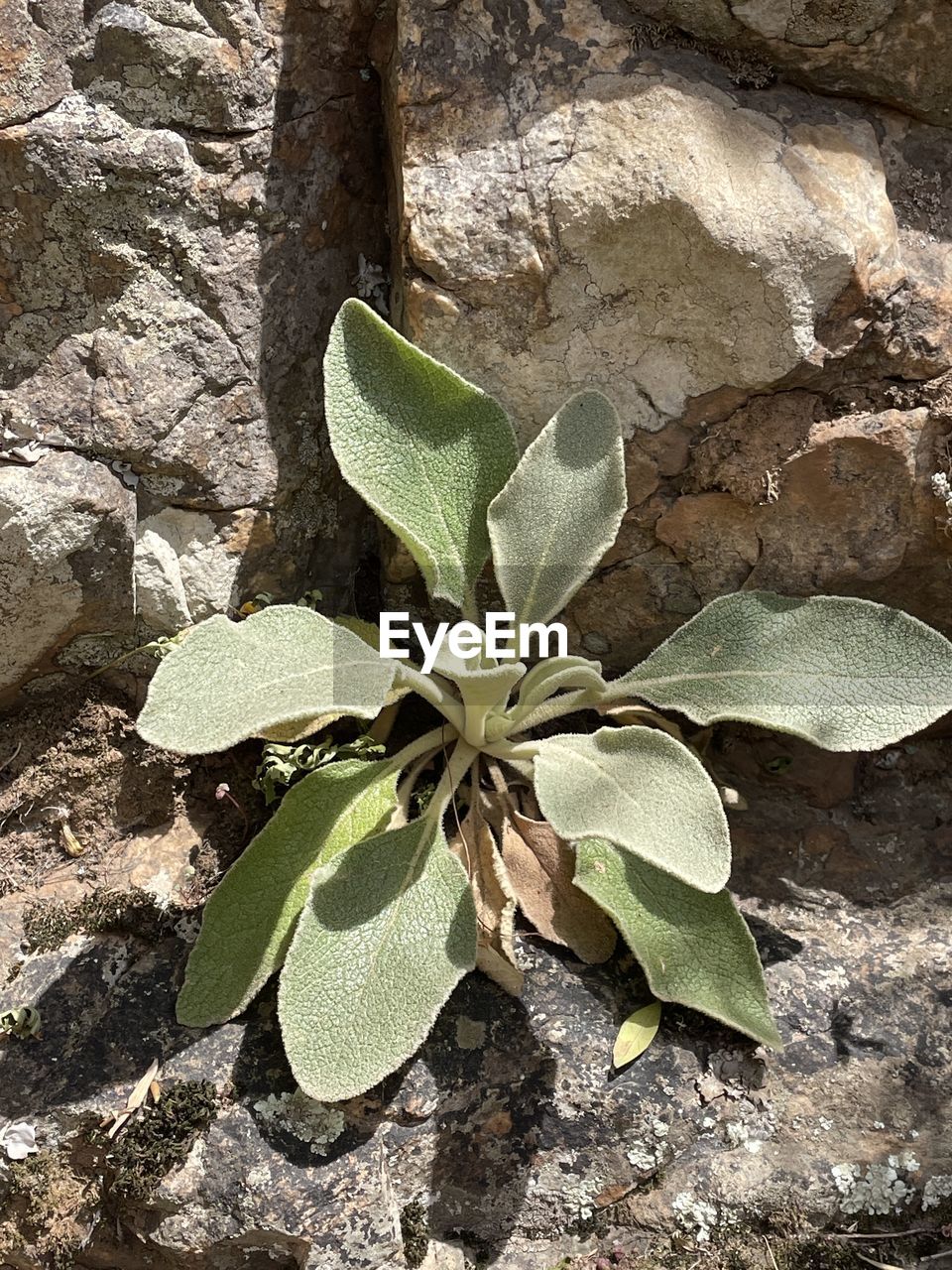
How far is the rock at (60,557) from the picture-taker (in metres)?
1.74

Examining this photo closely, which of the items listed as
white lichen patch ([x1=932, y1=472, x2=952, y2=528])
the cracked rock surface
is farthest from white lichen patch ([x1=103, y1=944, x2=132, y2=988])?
white lichen patch ([x1=932, y1=472, x2=952, y2=528])

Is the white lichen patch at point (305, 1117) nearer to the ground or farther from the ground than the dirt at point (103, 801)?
nearer to the ground

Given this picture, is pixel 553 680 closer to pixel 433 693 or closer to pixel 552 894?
pixel 433 693

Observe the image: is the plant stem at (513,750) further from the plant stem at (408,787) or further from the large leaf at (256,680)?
the large leaf at (256,680)

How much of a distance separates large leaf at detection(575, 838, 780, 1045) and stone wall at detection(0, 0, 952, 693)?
0.56 meters

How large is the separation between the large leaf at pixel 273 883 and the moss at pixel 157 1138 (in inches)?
4.2

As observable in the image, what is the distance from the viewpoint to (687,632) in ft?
6.15

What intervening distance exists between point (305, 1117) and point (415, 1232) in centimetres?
22

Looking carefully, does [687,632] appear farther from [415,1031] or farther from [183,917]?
[183,917]

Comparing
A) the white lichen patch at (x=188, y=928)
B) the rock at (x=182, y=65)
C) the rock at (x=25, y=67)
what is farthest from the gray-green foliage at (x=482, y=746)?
the rock at (x=25, y=67)

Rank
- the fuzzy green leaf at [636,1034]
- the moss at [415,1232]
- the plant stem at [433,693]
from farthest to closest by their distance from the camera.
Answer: the plant stem at [433,693] → the fuzzy green leaf at [636,1034] → the moss at [415,1232]

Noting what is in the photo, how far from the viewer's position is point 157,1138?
1583mm

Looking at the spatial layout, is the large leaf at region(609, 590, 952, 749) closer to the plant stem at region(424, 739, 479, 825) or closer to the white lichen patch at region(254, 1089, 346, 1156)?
the plant stem at region(424, 739, 479, 825)

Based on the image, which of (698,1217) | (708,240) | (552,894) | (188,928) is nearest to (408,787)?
(552,894)
